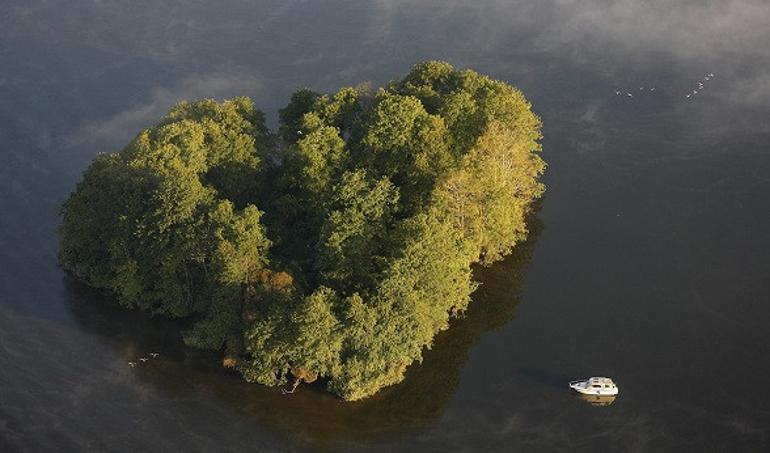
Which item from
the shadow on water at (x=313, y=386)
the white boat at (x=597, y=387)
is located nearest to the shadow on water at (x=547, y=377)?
the white boat at (x=597, y=387)

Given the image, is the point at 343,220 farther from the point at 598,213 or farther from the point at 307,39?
the point at 307,39

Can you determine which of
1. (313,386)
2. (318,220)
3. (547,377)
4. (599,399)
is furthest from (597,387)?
(318,220)

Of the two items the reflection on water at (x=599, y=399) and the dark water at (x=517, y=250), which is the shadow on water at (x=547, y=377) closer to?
the dark water at (x=517, y=250)

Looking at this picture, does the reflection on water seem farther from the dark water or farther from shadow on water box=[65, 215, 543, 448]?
shadow on water box=[65, 215, 543, 448]

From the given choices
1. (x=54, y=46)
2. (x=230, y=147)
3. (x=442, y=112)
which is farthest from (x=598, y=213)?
(x=54, y=46)

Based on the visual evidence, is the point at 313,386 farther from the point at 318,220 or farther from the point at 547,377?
the point at 547,377

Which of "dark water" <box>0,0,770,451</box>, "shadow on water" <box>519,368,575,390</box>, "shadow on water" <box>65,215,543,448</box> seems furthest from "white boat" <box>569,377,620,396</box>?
"shadow on water" <box>65,215,543,448</box>
